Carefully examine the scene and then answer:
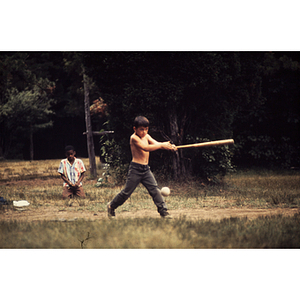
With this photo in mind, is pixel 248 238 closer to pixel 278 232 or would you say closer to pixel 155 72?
pixel 278 232

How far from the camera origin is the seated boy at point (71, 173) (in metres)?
7.62

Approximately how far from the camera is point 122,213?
623cm

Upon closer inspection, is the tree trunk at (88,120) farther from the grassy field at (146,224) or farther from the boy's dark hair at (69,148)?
the grassy field at (146,224)

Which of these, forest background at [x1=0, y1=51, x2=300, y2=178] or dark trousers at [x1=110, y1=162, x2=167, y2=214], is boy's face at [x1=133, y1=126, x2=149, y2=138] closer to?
dark trousers at [x1=110, y1=162, x2=167, y2=214]

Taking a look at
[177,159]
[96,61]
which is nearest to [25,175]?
[96,61]

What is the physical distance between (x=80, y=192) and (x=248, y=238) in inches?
162

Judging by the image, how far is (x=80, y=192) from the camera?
7703 mm

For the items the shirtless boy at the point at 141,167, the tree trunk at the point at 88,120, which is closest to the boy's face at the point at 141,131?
the shirtless boy at the point at 141,167

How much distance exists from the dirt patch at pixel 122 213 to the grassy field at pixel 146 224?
74mm

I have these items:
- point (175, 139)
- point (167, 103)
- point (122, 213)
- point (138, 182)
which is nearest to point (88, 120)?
point (167, 103)

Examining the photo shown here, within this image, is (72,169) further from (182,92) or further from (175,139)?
(182,92)

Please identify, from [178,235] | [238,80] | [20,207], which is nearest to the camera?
[178,235]

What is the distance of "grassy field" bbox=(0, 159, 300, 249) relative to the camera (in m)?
4.77

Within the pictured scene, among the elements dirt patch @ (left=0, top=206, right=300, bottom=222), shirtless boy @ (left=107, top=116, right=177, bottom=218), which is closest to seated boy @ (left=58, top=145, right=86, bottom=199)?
dirt patch @ (left=0, top=206, right=300, bottom=222)
